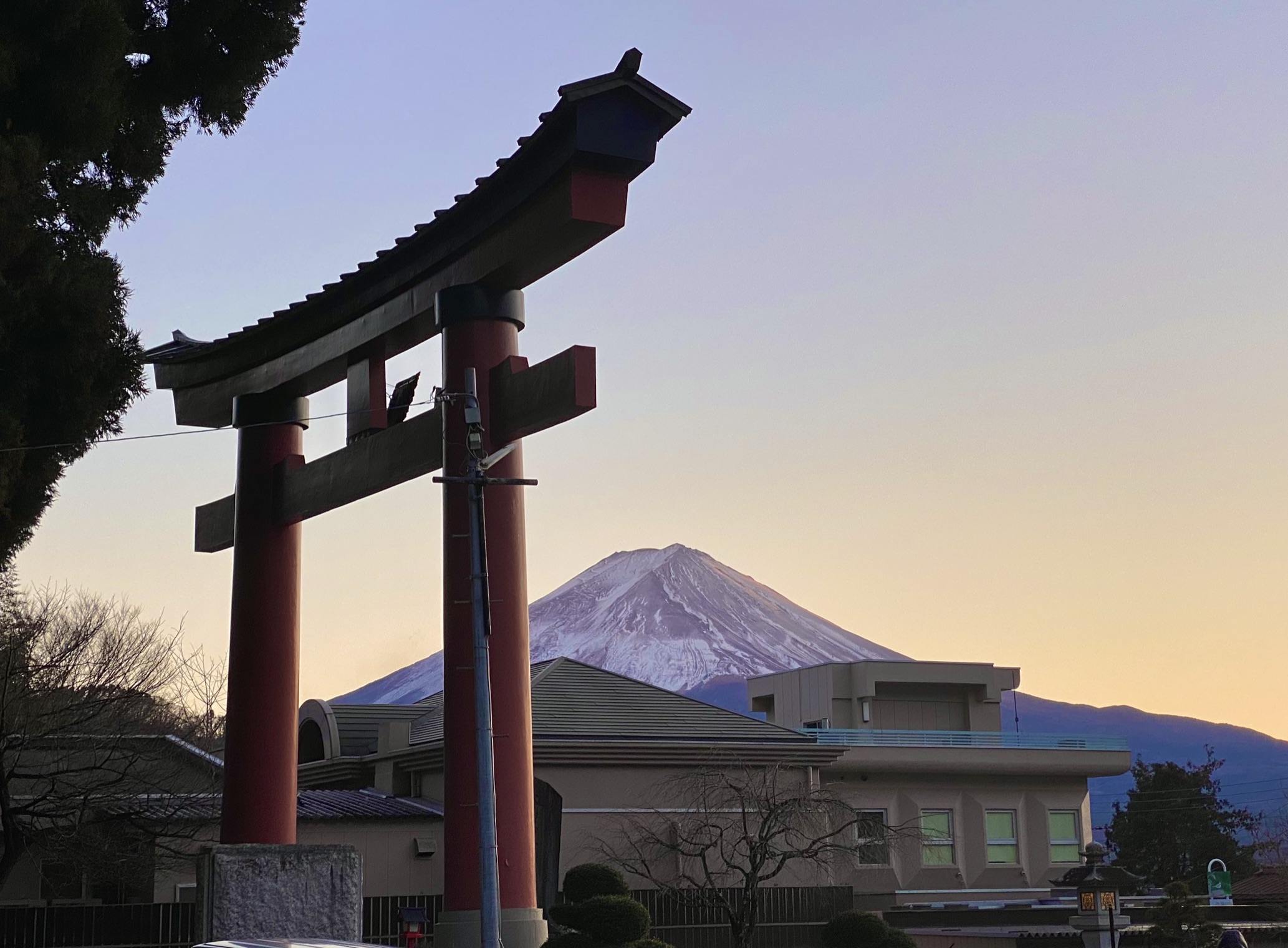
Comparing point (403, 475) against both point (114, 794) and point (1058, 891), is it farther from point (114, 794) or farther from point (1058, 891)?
point (1058, 891)

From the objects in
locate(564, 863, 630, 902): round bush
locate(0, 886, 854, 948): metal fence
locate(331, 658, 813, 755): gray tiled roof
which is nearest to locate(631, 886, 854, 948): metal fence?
locate(0, 886, 854, 948): metal fence

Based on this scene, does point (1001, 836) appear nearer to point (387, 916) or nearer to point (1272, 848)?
point (387, 916)

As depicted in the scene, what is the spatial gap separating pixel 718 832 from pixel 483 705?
55.6ft

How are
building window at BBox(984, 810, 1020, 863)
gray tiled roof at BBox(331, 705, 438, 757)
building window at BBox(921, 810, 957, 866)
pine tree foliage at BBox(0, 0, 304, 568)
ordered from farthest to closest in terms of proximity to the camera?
1. building window at BBox(984, 810, 1020, 863)
2. building window at BBox(921, 810, 957, 866)
3. gray tiled roof at BBox(331, 705, 438, 757)
4. pine tree foliage at BBox(0, 0, 304, 568)

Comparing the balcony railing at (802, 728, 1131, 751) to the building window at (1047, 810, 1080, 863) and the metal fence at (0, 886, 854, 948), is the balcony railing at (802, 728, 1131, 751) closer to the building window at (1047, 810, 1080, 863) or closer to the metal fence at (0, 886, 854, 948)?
the building window at (1047, 810, 1080, 863)

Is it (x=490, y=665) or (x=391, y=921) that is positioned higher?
(x=490, y=665)

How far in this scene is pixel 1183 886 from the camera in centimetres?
2995

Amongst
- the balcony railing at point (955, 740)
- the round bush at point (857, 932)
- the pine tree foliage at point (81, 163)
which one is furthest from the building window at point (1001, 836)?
the pine tree foliage at point (81, 163)

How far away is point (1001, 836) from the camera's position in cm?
3909

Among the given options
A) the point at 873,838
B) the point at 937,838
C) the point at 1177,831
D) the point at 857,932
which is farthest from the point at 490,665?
the point at 1177,831

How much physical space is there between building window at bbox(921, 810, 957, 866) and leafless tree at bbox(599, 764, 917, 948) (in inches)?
260

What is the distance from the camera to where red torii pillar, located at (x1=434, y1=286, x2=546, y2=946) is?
1540 cm

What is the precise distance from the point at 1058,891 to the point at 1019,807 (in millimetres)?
2273

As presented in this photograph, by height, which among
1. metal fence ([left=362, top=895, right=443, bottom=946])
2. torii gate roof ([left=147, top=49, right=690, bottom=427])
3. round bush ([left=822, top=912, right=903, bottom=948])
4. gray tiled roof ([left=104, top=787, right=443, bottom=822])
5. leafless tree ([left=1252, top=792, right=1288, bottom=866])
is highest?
torii gate roof ([left=147, top=49, right=690, bottom=427])
